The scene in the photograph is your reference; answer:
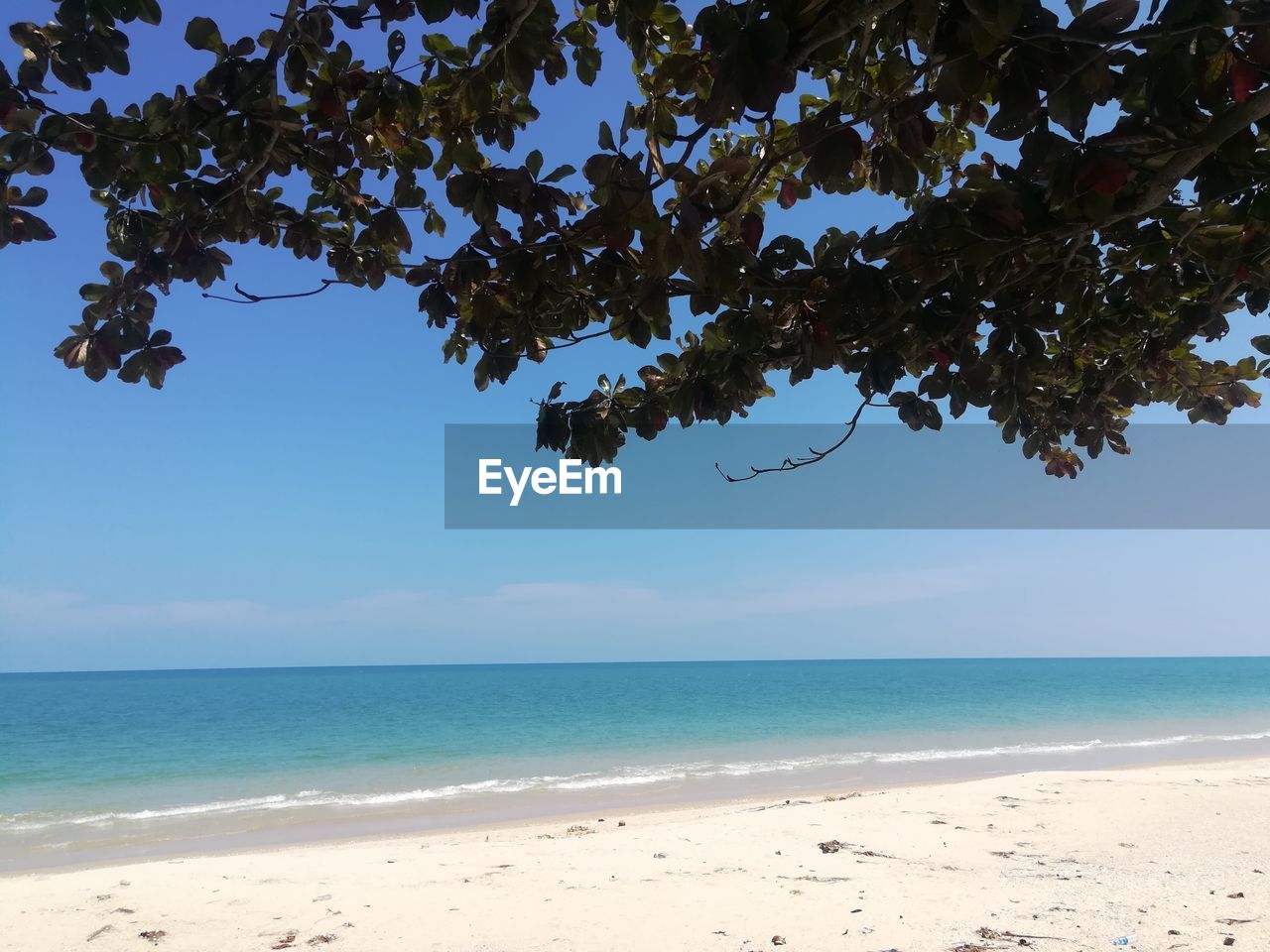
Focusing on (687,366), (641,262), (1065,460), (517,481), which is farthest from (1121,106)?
(517,481)

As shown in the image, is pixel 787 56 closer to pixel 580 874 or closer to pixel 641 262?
pixel 641 262

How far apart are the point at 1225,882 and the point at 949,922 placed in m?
2.13

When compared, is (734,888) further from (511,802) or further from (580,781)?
(580,781)

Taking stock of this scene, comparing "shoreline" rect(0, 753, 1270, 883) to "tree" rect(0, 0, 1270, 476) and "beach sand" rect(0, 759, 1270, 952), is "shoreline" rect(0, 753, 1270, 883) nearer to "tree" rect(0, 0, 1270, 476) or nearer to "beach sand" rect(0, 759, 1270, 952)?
"beach sand" rect(0, 759, 1270, 952)

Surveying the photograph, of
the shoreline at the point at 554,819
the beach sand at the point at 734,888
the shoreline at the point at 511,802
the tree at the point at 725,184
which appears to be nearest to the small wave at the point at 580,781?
the shoreline at the point at 511,802

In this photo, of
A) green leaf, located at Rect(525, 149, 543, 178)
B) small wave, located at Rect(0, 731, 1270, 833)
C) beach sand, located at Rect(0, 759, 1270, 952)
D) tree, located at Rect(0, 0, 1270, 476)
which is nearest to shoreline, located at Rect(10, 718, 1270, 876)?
small wave, located at Rect(0, 731, 1270, 833)

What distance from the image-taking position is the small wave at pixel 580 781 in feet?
33.8

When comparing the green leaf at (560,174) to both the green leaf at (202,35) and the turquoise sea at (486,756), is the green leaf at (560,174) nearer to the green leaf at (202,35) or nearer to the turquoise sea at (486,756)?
the green leaf at (202,35)

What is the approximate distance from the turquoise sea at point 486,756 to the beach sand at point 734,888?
2.46m

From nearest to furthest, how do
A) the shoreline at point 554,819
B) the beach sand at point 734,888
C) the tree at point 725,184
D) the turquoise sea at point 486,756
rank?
the tree at point 725,184 < the beach sand at point 734,888 < the shoreline at point 554,819 < the turquoise sea at point 486,756

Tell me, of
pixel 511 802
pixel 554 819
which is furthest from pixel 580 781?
pixel 554 819

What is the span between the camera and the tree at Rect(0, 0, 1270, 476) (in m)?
1.44

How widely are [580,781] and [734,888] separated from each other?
7686mm

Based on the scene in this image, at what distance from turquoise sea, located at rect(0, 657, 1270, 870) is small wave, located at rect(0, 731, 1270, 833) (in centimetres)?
6
